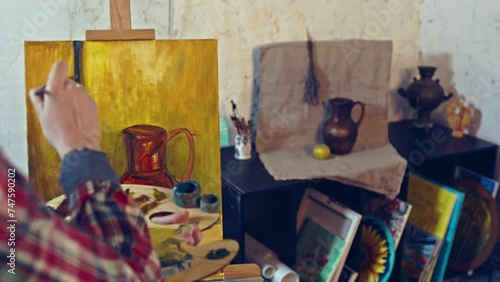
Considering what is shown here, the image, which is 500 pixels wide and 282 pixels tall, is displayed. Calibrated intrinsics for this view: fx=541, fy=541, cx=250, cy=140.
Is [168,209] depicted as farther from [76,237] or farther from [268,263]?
[268,263]

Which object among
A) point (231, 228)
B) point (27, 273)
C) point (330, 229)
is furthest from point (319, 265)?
point (27, 273)

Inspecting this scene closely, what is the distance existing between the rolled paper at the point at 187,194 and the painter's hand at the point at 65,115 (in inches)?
11.0

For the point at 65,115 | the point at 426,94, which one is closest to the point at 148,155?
the point at 65,115

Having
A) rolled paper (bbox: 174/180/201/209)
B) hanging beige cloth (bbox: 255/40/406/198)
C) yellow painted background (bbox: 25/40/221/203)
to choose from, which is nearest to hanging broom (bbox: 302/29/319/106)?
hanging beige cloth (bbox: 255/40/406/198)

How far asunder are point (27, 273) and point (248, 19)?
1367 mm

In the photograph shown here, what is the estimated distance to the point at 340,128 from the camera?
178cm

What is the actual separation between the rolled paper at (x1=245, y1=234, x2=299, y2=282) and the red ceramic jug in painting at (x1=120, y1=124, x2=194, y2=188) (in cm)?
58

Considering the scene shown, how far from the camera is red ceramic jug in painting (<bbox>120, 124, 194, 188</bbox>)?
1.14 metres

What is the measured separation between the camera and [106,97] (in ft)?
3.72

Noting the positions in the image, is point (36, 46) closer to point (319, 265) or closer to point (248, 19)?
point (248, 19)

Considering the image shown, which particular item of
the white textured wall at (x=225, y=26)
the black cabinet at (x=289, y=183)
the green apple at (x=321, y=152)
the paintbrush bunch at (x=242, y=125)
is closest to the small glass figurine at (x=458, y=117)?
the black cabinet at (x=289, y=183)

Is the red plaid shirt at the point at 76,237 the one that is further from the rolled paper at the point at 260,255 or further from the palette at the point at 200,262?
the rolled paper at the point at 260,255

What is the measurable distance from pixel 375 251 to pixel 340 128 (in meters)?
0.44

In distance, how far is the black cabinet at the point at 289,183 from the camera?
1603mm
